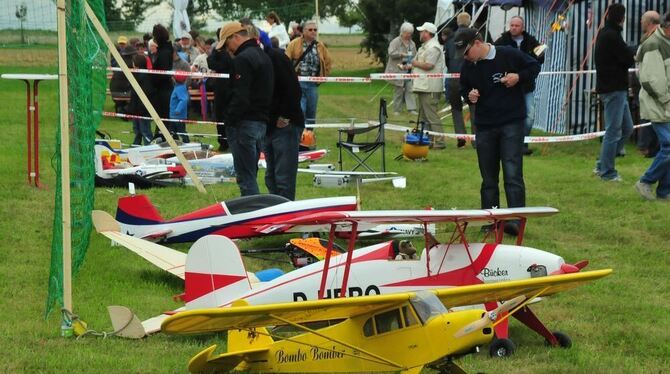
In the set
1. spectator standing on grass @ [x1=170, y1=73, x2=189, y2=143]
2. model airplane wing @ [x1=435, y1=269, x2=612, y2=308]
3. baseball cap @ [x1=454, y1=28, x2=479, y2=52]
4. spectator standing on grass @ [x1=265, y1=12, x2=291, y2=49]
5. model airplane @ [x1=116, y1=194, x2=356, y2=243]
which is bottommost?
model airplane @ [x1=116, y1=194, x2=356, y2=243]

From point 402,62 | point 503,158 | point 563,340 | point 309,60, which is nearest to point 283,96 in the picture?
point 503,158

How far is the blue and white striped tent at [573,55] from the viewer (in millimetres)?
18344

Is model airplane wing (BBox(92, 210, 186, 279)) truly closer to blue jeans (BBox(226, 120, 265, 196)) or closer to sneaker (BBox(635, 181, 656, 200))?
blue jeans (BBox(226, 120, 265, 196))

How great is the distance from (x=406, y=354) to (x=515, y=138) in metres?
4.95

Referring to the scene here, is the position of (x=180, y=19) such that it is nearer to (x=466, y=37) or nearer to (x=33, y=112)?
(x=33, y=112)

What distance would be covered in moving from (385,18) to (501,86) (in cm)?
3292

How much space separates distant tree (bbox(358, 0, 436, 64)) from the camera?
4081 cm

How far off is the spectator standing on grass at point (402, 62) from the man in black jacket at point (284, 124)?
486 inches

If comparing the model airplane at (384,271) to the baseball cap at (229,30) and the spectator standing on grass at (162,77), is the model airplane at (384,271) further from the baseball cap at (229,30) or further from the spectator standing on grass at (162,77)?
the spectator standing on grass at (162,77)

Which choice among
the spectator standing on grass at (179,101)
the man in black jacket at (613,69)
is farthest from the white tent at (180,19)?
the man in black jacket at (613,69)

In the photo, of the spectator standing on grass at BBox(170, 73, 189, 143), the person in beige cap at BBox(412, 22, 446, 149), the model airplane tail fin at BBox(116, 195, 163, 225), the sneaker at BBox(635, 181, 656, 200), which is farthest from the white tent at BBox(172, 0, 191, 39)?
the model airplane tail fin at BBox(116, 195, 163, 225)

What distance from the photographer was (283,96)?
1074cm

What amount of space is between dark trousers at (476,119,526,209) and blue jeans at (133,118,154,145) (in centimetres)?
958

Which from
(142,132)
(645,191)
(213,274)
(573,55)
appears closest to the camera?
(213,274)
